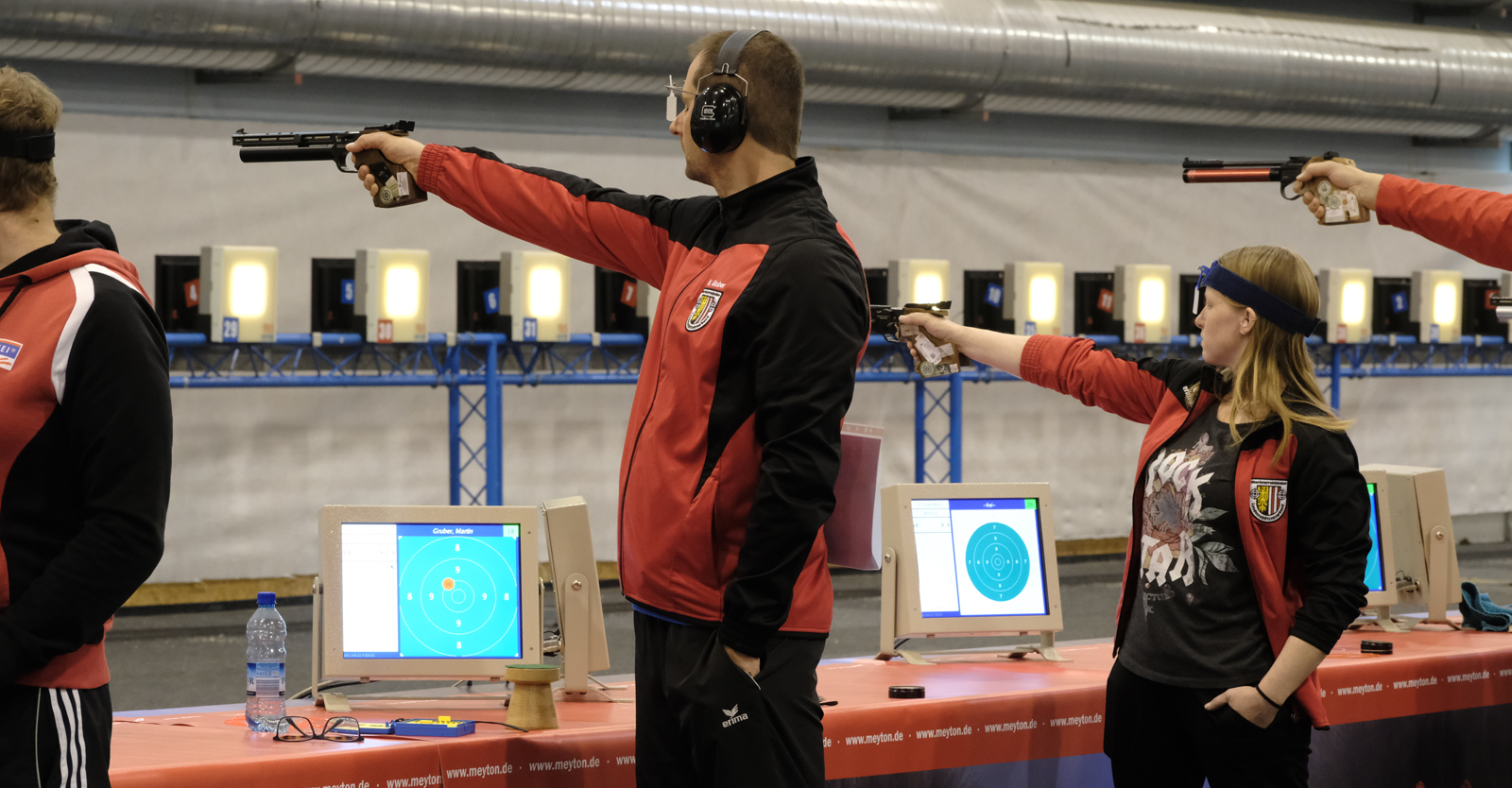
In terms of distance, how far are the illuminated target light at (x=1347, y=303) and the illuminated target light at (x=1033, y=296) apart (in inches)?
83.8

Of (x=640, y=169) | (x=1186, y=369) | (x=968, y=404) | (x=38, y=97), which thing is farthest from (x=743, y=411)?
(x=968, y=404)

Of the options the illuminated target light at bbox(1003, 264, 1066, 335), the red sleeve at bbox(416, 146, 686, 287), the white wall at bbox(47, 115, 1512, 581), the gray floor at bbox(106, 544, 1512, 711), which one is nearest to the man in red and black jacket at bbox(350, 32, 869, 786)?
the red sleeve at bbox(416, 146, 686, 287)

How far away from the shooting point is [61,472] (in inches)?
58.5

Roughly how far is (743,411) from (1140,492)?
3.24 feet

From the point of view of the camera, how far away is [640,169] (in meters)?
8.54

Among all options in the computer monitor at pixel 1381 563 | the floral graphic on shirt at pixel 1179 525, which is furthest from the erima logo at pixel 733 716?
the computer monitor at pixel 1381 563

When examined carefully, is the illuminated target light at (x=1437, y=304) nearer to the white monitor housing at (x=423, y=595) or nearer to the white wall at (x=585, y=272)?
the white wall at (x=585, y=272)

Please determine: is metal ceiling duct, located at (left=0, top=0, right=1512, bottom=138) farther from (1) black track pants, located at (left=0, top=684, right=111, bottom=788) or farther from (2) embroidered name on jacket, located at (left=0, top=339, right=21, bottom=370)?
(1) black track pants, located at (left=0, top=684, right=111, bottom=788)

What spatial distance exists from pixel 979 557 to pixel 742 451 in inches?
67.1

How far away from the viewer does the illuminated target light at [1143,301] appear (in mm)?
8836

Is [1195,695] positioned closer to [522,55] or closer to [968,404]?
[522,55]

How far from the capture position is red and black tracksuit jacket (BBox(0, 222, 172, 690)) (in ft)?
4.75

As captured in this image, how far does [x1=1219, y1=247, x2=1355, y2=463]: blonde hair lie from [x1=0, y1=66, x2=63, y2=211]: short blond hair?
1.78 meters

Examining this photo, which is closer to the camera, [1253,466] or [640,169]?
[1253,466]
